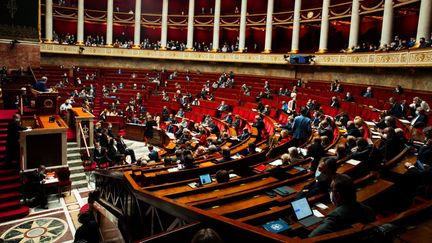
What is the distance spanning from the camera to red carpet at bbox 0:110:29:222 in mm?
8195

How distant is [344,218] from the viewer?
259 centimetres

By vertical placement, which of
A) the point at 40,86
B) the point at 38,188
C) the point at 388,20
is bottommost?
the point at 38,188

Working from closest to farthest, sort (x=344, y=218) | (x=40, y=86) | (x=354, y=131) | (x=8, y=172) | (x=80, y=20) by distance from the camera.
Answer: (x=344, y=218)
(x=354, y=131)
(x=8, y=172)
(x=40, y=86)
(x=80, y=20)

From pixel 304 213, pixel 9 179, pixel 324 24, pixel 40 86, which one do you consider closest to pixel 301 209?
pixel 304 213

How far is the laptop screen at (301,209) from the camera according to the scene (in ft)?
11.3

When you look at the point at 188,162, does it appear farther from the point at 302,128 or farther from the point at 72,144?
the point at 72,144

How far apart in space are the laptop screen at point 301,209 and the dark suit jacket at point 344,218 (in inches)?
31.2

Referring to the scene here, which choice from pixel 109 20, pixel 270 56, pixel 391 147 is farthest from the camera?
pixel 109 20

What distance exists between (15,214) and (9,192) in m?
1.01

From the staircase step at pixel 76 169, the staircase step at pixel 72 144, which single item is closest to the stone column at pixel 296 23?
the staircase step at pixel 72 144

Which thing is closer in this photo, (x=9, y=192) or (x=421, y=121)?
(x=421, y=121)

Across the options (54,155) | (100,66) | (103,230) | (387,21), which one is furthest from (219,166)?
(100,66)

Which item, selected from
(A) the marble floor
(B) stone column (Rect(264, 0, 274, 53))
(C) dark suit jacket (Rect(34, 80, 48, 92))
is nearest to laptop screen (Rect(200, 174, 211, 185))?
(A) the marble floor

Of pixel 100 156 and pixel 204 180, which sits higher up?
pixel 204 180
